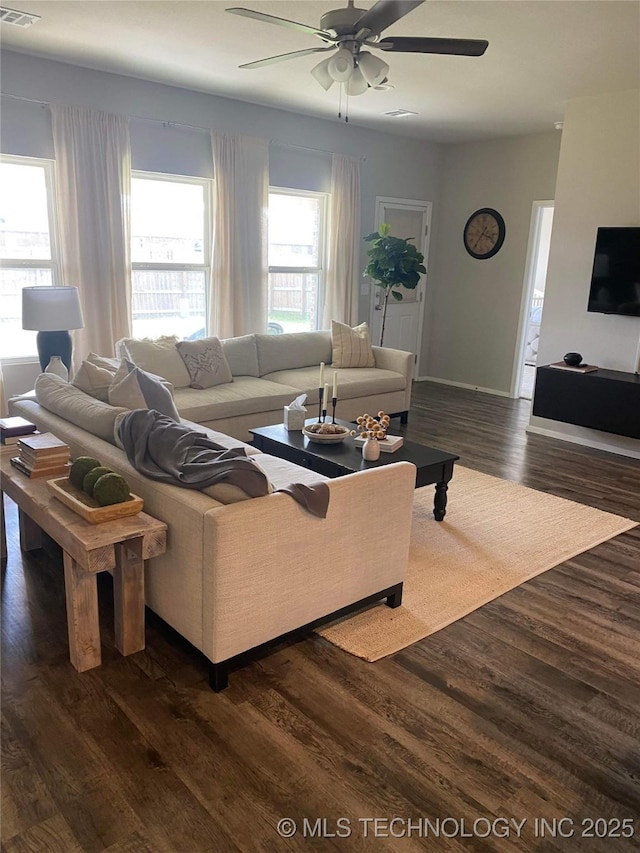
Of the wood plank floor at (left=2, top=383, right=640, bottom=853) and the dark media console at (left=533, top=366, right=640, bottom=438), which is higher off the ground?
the dark media console at (left=533, top=366, right=640, bottom=438)

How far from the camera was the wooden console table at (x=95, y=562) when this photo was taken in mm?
2129

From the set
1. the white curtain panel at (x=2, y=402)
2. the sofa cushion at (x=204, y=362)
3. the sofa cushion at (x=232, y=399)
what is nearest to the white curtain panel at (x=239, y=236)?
the sofa cushion at (x=204, y=362)

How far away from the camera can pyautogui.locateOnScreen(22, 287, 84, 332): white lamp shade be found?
4270 millimetres

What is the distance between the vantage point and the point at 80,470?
7.91 ft

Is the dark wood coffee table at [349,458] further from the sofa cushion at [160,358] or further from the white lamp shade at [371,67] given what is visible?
the white lamp shade at [371,67]

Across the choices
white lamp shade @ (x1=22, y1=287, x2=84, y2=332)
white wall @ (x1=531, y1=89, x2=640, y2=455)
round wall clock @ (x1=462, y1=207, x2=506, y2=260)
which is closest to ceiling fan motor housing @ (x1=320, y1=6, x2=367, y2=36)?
white lamp shade @ (x1=22, y1=287, x2=84, y2=332)

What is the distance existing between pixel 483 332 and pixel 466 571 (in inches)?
196

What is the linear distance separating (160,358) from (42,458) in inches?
90.8

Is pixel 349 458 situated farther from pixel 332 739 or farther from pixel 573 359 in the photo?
pixel 573 359

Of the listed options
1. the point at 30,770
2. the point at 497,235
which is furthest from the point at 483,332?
the point at 30,770

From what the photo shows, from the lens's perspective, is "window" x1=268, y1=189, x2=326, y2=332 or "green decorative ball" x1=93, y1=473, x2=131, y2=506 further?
"window" x1=268, y1=189, x2=326, y2=332

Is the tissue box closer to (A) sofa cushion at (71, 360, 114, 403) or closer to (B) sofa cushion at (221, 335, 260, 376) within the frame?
(A) sofa cushion at (71, 360, 114, 403)

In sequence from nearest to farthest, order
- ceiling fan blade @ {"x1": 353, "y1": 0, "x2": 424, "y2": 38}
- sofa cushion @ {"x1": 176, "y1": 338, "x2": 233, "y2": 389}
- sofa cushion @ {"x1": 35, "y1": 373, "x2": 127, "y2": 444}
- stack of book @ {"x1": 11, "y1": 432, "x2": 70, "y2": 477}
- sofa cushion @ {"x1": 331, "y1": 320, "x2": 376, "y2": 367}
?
ceiling fan blade @ {"x1": 353, "y1": 0, "x2": 424, "y2": 38}, stack of book @ {"x1": 11, "y1": 432, "x2": 70, "y2": 477}, sofa cushion @ {"x1": 35, "y1": 373, "x2": 127, "y2": 444}, sofa cushion @ {"x1": 176, "y1": 338, "x2": 233, "y2": 389}, sofa cushion @ {"x1": 331, "y1": 320, "x2": 376, "y2": 367}

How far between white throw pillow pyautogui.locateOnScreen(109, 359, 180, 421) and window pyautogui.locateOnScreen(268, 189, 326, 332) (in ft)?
11.8
